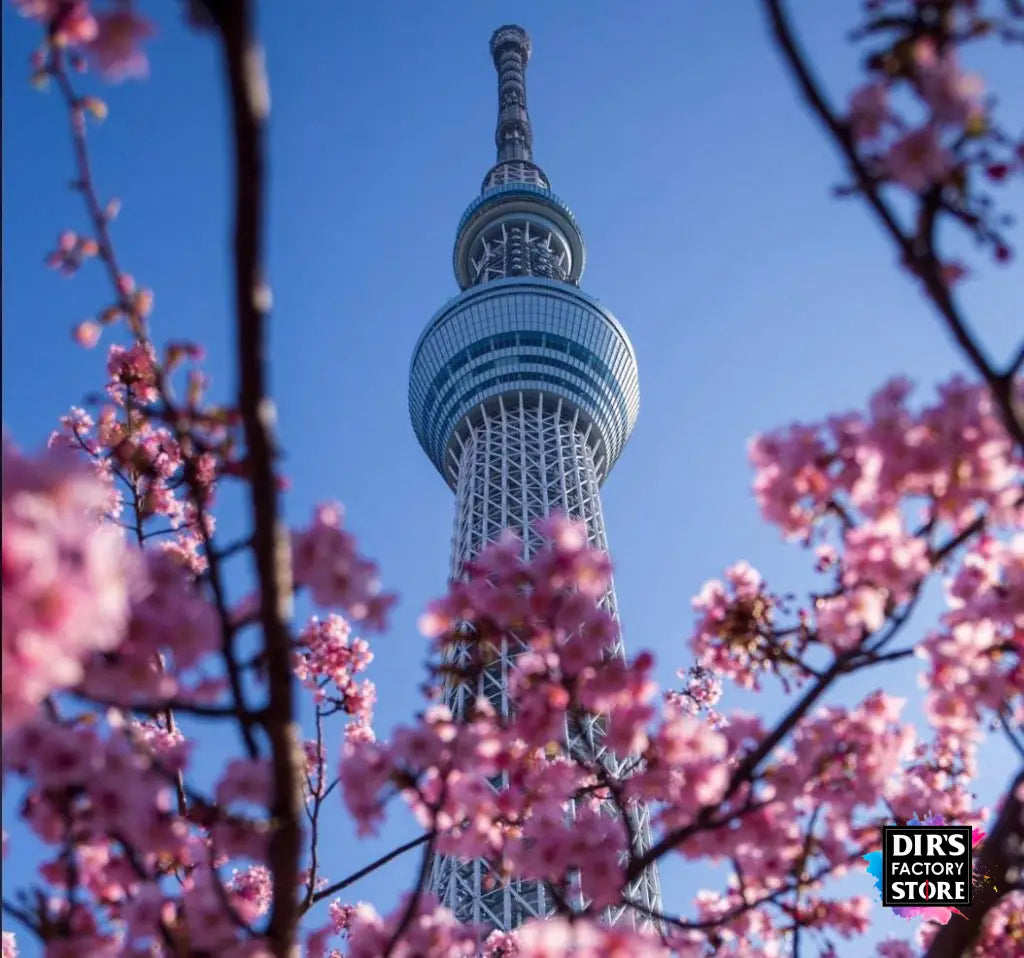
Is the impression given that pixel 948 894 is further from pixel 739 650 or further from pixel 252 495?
pixel 252 495

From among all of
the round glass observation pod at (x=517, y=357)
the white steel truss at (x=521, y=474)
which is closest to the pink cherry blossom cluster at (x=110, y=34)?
the white steel truss at (x=521, y=474)

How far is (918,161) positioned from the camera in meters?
2.58

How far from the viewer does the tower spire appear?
67000mm

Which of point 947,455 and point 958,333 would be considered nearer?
point 958,333

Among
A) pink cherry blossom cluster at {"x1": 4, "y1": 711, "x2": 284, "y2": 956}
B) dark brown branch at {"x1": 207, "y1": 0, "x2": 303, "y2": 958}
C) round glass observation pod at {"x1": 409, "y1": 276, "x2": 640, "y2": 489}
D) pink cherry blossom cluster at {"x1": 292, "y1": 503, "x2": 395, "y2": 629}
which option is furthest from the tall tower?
dark brown branch at {"x1": 207, "y1": 0, "x2": 303, "y2": 958}

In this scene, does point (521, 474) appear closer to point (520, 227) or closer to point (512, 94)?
point (520, 227)

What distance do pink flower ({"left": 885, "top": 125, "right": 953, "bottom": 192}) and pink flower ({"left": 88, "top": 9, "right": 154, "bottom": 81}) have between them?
199 centimetres

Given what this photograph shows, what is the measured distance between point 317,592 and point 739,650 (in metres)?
2.11

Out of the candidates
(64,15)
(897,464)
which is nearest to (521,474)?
(897,464)

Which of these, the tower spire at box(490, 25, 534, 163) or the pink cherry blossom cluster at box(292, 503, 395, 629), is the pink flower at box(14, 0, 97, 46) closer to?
the pink cherry blossom cluster at box(292, 503, 395, 629)

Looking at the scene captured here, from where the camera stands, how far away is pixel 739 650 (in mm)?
4395

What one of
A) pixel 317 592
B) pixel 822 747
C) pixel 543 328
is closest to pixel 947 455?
pixel 822 747

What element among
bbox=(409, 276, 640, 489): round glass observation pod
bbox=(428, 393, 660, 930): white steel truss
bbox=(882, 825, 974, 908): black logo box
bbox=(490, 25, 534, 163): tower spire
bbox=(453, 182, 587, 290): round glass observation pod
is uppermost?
bbox=(490, 25, 534, 163): tower spire

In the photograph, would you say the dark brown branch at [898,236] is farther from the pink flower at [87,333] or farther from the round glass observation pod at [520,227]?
the round glass observation pod at [520,227]
